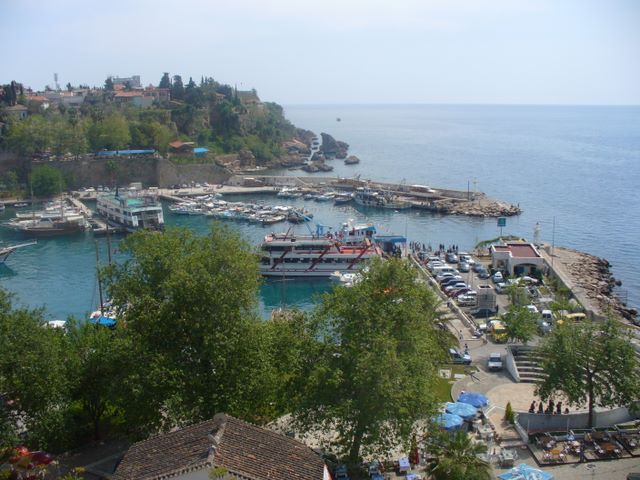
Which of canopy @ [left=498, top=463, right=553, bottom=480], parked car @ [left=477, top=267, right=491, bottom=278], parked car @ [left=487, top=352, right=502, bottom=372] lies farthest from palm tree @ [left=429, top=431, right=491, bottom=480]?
parked car @ [left=477, top=267, right=491, bottom=278]

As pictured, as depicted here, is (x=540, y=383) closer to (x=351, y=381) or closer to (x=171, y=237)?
(x=351, y=381)

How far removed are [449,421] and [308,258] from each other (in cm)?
2419

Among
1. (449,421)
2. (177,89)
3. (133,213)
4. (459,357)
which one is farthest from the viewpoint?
(177,89)

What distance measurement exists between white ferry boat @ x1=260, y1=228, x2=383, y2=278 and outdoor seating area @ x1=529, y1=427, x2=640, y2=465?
24.4 meters

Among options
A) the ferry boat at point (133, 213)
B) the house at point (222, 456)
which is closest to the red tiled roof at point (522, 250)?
the ferry boat at point (133, 213)

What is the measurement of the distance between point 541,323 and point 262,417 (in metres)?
14.3

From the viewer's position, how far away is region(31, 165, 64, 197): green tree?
214 ft

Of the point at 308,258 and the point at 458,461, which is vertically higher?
the point at 458,461

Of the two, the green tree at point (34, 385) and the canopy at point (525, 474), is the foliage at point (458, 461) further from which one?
the green tree at point (34, 385)

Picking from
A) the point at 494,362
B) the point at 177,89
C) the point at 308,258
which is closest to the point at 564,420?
the point at 494,362

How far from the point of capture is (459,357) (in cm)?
2317

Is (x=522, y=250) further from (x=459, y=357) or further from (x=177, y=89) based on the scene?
(x=177, y=89)

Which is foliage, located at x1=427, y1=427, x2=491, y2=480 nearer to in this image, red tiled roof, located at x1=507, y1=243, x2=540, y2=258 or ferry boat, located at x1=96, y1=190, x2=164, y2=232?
red tiled roof, located at x1=507, y1=243, x2=540, y2=258

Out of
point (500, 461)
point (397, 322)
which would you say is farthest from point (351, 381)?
point (500, 461)
